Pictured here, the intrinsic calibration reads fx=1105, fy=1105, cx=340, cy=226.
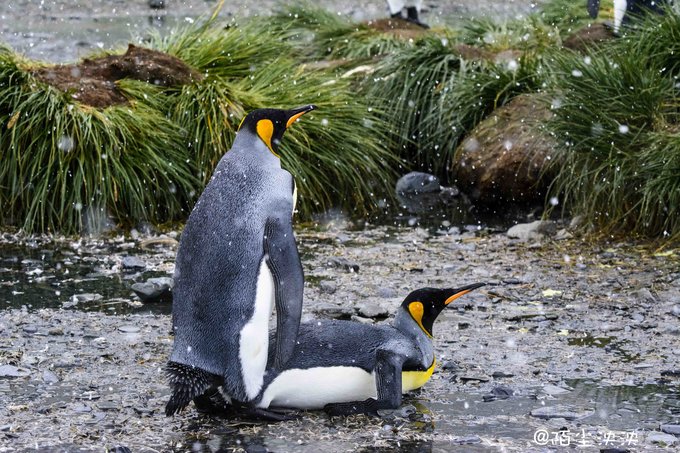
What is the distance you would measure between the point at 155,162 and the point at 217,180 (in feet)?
9.89

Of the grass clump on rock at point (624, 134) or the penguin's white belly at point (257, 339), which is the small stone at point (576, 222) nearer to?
the grass clump on rock at point (624, 134)

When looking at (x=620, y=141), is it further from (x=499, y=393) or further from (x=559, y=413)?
(x=559, y=413)

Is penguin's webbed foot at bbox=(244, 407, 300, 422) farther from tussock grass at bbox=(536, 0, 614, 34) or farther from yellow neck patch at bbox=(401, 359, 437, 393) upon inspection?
tussock grass at bbox=(536, 0, 614, 34)

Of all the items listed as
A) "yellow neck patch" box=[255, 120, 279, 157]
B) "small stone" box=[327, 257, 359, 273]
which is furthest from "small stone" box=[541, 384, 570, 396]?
"small stone" box=[327, 257, 359, 273]

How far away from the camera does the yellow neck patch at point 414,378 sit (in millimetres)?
3521

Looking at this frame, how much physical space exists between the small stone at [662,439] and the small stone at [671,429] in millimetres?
28

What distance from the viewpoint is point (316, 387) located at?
3.43m

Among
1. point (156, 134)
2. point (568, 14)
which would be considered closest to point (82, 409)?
point (156, 134)

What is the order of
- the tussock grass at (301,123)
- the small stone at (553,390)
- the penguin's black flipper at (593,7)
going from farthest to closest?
the penguin's black flipper at (593,7) < the tussock grass at (301,123) < the small stone at (553,390)

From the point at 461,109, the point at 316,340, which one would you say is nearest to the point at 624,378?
the point at 316,340

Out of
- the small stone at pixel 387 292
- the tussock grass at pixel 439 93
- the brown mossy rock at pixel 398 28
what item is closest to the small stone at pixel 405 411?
the small stone at pixel 387 292

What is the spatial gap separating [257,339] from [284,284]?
184 mm

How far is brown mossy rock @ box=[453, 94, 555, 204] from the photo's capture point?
269 inches

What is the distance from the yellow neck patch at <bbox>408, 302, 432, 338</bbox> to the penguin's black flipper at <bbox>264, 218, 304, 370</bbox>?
1.47ft
